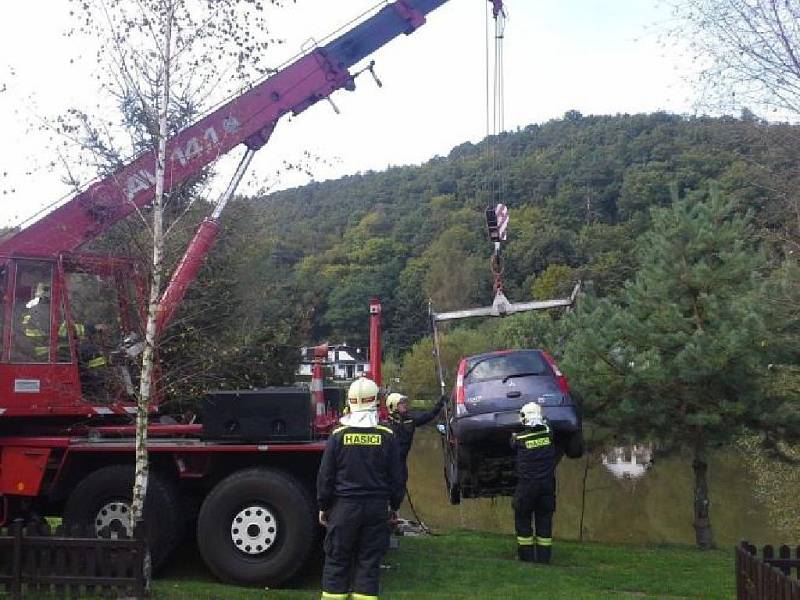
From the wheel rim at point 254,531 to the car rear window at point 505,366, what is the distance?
3076mm

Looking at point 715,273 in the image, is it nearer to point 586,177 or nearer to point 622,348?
point 622,348

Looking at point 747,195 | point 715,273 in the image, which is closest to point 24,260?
point 747,195

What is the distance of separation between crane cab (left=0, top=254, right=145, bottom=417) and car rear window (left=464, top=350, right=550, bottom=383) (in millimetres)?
3979

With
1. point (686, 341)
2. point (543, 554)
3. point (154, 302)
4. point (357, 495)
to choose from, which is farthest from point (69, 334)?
point (686, 341)

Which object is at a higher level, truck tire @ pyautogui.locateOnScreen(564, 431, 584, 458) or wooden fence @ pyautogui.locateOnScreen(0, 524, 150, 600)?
truck tire @ pyautogui.locateOnScreen(564, 431, 584, 458)

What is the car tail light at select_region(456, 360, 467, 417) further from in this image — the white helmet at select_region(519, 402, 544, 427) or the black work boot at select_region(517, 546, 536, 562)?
the black work boot at select_region(517, 546, 536, 562)

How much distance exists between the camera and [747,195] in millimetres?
10461

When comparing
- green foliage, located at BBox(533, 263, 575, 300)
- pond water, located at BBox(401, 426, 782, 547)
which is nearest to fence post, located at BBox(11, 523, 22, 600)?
pond water, located at BBox(401, 426, 782, 547)

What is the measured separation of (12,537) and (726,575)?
25.0 feet

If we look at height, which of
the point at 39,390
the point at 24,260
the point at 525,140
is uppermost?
the point at 525,140

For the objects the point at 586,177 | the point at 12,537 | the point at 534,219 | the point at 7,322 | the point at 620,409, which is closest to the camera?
the point at 12,537

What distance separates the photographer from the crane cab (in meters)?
8.66

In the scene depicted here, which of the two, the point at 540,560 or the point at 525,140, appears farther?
the point at 525,140

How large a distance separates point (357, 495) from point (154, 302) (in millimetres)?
2809
